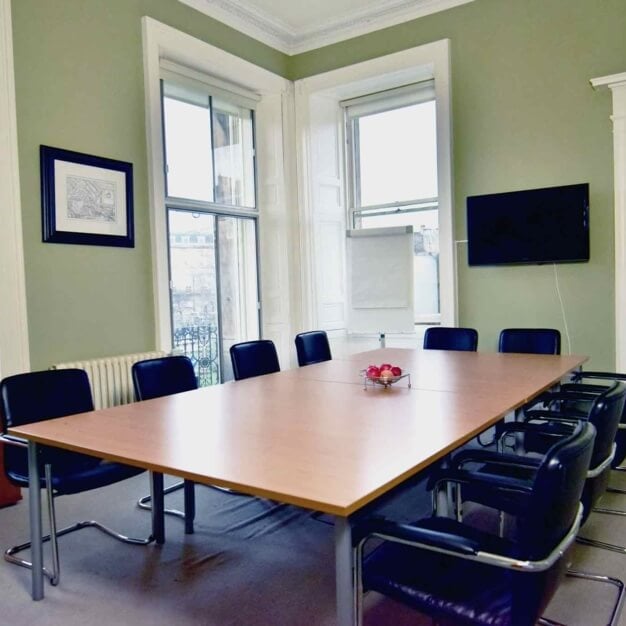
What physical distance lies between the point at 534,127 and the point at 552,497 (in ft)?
13.8

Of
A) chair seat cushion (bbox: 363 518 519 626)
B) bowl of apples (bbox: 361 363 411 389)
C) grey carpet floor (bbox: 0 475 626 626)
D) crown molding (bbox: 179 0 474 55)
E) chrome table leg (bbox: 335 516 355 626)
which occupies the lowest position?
grey carpet floor (bbox: 0 475 626 626)

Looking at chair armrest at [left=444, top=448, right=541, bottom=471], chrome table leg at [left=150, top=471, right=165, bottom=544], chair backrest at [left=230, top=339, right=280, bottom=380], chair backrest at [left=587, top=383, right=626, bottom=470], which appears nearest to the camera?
chair backrest at [left=587, top=383, right=626, bottom=470]

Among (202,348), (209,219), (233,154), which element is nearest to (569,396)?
(202,348)

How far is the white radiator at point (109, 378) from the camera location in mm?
3947

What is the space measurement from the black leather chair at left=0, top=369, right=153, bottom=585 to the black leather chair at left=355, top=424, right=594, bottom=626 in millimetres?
1238

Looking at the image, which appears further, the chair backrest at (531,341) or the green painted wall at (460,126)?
the chair backrest at (531,341)

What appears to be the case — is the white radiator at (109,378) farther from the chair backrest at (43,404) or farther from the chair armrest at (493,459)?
the chair armrest at (493,459)

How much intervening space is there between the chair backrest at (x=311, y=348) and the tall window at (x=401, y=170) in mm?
1633

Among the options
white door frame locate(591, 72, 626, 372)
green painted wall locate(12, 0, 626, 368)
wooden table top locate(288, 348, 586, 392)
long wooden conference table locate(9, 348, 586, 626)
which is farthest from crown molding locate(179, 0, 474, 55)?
long wooden conference table locate(9, 348, 586, 626)

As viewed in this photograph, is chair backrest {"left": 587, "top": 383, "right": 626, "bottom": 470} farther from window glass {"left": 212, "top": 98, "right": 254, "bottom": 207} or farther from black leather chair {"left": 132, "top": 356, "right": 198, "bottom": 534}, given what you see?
window glass {"left": 212, "top": 98, "right": 254, "bottom": 207}

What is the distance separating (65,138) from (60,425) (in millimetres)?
2472

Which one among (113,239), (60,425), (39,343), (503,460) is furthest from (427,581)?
(113,239)

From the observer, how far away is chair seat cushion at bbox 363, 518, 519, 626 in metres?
1.46

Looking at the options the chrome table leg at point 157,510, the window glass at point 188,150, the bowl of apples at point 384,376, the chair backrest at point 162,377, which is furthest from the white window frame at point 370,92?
the chrome table leg at point 157,510
